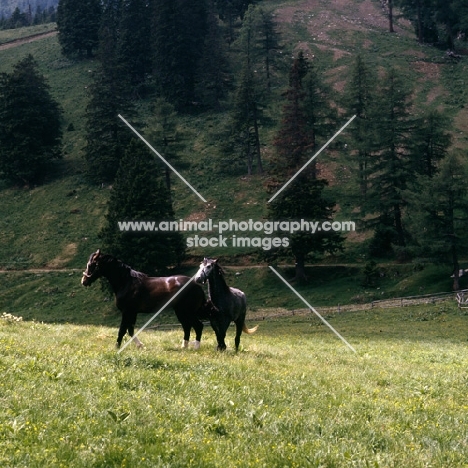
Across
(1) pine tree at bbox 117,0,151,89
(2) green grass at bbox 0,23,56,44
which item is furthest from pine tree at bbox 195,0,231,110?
(2) green grass at bbox 0,23,56,44

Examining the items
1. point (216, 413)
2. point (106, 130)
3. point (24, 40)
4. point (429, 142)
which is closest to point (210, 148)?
point (106, 130)

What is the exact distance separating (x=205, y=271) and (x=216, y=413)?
732 cm

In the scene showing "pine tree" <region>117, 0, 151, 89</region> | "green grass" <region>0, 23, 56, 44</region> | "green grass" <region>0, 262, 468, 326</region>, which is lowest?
"green grass" <region>0, 262, 468, 326</region>

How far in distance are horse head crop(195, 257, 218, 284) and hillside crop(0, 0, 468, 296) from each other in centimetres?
4240

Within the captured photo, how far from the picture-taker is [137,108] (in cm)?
9312

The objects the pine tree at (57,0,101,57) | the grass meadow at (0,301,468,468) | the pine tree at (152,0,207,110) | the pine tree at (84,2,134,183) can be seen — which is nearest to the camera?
the grass meadow at (0,301,468,468)

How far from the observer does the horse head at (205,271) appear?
15680 millimetres

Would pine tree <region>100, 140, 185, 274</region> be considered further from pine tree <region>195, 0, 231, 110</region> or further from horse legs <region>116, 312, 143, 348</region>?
pine tree <region>195, 0, 231, 110</region>

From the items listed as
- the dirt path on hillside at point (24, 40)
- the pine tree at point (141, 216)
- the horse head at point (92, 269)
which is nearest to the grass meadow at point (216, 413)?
the horse head at point (92, 269)

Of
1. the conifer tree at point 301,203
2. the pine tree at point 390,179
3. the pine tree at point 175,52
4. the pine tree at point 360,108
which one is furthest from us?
the pine tree at point 175,52

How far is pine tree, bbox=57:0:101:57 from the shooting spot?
11419 centimetres

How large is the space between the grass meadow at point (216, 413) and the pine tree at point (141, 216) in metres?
34.3

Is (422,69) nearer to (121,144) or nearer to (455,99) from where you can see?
(455,99)

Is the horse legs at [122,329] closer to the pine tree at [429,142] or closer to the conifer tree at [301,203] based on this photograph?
the conifer tree at [301,203]
